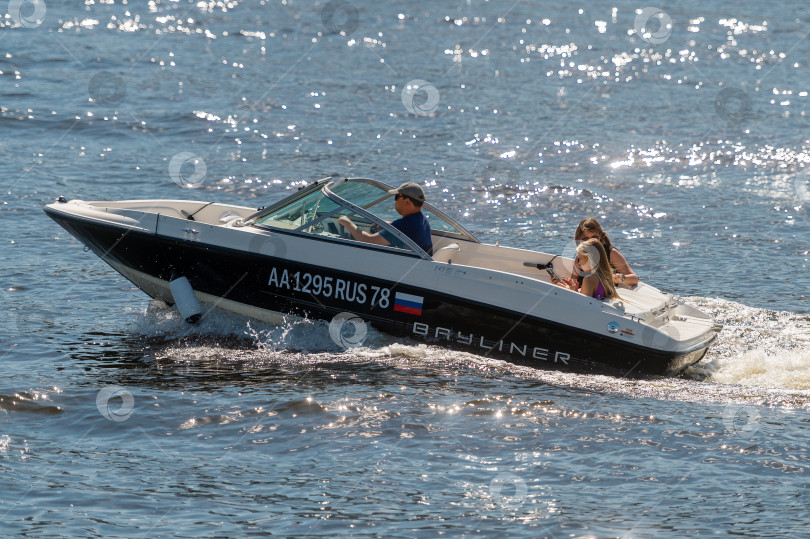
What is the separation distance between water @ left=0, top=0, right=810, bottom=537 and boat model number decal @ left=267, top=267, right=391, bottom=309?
406mm

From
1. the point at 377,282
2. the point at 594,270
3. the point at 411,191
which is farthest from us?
the point at 411,191

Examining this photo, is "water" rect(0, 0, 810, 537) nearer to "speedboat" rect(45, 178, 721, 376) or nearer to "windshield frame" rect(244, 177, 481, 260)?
"speedboat" rect(45, 178, 721, 376)

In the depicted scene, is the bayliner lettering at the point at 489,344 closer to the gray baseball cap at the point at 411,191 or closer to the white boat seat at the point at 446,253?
the white boat seat at the point at 446,253

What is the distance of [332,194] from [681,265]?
222 inches

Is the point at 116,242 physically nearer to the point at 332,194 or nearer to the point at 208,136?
the point at 332,194

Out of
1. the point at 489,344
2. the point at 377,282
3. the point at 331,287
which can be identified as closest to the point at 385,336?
the point at 377,282

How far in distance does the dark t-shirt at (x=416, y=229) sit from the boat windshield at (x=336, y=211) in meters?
0.15

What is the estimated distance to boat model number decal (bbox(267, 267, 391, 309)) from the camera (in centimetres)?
974

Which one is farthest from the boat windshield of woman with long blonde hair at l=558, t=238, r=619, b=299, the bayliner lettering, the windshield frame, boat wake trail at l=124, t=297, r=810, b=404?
woman with long blonde hair at l=558, t=238, r=619, b=299

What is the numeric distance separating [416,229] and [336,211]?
0.82 metres

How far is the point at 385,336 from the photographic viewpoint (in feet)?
32.4

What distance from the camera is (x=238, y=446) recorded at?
7918mm

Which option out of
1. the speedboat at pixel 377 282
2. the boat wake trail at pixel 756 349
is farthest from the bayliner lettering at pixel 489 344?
the boat wake trail at pixel 756 349

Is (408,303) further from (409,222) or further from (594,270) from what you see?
(594,270)
